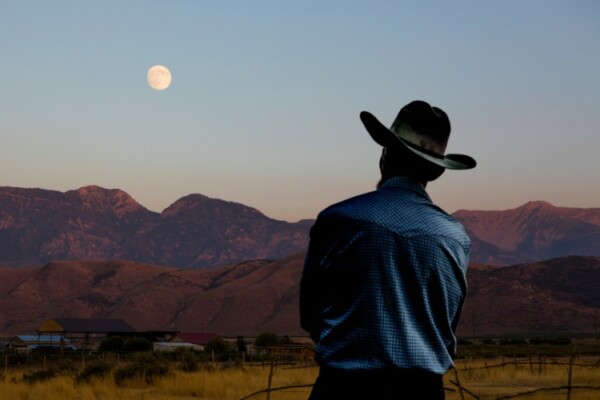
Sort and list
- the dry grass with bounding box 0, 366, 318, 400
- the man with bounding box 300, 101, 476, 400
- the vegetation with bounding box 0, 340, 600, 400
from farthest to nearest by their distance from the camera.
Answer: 1. the vegetation with bounding box 0, 340, 600, 400
2. the dry grass with bounding box 0, 366, 318, 400
3. the man with bounding box 300, 101, 476, 400

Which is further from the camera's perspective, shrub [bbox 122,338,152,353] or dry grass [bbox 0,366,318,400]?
shrub [bbox 122,338,152,353]

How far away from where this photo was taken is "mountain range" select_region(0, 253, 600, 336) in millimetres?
123438

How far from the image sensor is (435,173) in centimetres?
317

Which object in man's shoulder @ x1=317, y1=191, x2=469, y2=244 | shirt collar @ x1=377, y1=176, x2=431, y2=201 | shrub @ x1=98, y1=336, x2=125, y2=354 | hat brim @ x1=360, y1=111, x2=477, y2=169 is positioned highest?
hat brim @ x1=360, y1=111, x2=477, y2=169

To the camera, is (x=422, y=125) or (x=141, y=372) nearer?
(x=422, y=125)

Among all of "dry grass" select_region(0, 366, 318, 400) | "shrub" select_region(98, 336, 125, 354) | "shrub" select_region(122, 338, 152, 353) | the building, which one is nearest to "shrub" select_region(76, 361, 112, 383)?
"dry grass" select_region(0, 366, 318, 400)

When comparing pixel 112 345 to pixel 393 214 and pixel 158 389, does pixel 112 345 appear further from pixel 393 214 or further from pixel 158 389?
pixel 393 214

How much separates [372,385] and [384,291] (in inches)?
10.9

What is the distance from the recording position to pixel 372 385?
2.83m

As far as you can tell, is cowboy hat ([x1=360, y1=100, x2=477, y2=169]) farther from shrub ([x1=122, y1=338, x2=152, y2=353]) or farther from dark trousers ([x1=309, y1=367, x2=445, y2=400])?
Result: shrub ([x1=122, y1=338, x2=152, y2=353])

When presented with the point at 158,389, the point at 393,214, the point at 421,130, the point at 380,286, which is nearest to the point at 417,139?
the point at 421,130

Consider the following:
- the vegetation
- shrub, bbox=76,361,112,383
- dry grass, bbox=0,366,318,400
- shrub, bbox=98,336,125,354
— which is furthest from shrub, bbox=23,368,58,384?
shrub, bbox=98,336,125,354

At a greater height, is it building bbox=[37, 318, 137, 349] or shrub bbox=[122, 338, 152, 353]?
shrub bbox=[122, 338, 152, 353]

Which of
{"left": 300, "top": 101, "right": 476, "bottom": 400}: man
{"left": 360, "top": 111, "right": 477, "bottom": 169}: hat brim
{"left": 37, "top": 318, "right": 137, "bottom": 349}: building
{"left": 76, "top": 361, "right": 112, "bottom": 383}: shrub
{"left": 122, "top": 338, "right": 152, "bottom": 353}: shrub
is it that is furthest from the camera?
{"left": 37, "top": 318, "right": 137, "bottom": 349}: building
